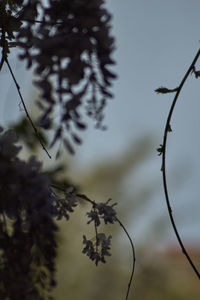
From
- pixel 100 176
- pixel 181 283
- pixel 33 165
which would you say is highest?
pixel 100 176

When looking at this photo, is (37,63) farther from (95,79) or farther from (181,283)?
(181,283)

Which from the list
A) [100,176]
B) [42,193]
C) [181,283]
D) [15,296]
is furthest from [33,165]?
[181,283]

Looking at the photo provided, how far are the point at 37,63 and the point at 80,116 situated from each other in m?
0.06

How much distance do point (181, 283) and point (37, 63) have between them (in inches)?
233

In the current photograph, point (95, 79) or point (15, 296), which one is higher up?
point (95, 79)

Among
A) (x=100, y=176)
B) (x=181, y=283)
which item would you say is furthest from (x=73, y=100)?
(x=181, y=283)

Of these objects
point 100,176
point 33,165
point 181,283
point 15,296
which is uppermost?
point 100,176

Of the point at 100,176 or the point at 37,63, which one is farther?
the point at 100,176

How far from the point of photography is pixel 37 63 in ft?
1.21

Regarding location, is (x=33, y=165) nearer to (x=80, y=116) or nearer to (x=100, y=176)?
(x=80, y=116)

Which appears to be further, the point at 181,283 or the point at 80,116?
the point at 181,283

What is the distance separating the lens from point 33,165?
428mm

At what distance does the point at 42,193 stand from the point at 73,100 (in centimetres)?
11

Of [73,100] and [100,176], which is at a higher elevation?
[100,176]
